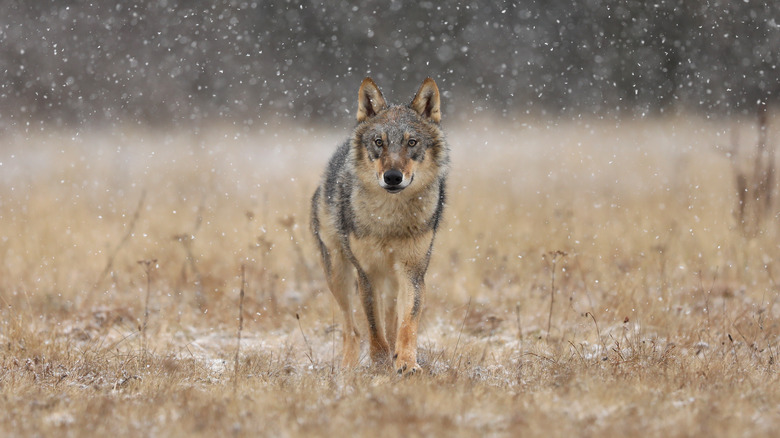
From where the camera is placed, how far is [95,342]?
5715mm

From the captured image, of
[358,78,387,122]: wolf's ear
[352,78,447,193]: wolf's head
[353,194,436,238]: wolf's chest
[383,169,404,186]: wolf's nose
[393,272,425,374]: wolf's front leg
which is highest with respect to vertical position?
[358,78,387,122]: wolf's ear

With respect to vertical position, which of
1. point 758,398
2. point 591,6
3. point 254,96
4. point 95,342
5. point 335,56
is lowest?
point 95,342

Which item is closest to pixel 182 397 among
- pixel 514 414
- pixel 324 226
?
pixel 514 414

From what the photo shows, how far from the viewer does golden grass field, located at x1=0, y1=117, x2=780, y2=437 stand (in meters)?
3.66

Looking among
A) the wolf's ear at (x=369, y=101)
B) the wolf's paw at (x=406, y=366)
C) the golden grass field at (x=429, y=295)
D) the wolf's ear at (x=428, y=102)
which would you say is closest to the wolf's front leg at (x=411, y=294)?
the wolf's paw at (x=406, y=366)

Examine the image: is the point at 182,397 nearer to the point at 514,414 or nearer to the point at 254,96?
the point at 514,414

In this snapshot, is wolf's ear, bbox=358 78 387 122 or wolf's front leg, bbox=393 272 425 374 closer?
wolf's front leg, bbox=393 272 425 374

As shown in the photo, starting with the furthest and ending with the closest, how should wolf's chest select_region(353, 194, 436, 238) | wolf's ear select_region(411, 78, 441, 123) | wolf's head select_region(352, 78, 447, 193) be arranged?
wolf's ear select_region(411, 78, 441, 123), wolf's chest select_region(353, 194, 436, 238), wolf's head select_region(352, 78, 447, 193)

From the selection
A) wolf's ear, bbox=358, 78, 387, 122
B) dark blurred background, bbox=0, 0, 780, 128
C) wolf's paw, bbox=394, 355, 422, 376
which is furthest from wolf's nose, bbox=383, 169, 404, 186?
dark blurred background, bbox=0, 0, 780, 128

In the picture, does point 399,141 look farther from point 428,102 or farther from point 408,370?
point 408,370

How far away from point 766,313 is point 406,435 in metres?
4.18

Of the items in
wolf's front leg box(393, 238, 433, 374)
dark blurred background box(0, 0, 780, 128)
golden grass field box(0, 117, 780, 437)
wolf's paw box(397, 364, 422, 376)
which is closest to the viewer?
golden grass field box(0, 117, 780, 437)

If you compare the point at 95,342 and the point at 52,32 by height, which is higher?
the point at 52,32

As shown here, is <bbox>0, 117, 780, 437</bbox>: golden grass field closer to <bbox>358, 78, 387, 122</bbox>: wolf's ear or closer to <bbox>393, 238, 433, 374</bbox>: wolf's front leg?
<bbox>393, 238, 433, 374</bbox>: wolf's front leg
